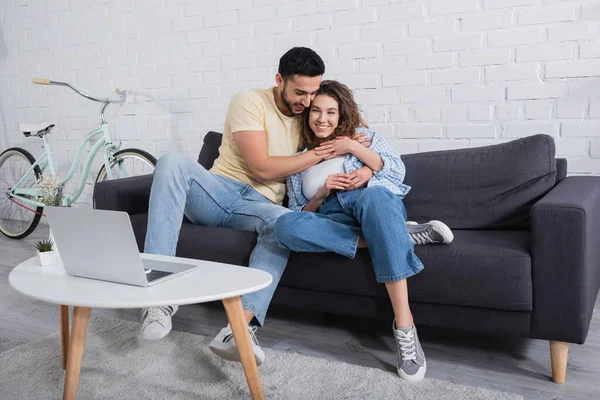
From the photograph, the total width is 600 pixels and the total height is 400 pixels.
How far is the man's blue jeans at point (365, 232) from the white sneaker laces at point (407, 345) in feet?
0.55

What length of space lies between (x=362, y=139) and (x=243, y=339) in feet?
3.09

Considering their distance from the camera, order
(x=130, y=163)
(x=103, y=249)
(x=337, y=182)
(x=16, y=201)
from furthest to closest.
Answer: (x=16, y=201)
(x=130, y=163)
(x=337, y=182)
(x=103, y=249)

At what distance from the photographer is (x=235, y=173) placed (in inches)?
89.5

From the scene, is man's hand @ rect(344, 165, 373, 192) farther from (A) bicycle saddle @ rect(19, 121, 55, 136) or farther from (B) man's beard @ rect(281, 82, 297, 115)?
(A) bicycle saddle @ rect(19, 121, 55, 136)

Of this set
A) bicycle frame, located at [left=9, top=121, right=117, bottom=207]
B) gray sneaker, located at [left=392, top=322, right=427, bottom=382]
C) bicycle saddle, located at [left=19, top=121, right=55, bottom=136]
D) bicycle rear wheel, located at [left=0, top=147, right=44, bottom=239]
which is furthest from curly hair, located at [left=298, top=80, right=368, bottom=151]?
bicycle rear wheel, located at [left=0, top=147, right=44, bottom=239]

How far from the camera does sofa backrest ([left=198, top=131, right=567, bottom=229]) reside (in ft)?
6.70

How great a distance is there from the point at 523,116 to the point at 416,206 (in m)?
0.71

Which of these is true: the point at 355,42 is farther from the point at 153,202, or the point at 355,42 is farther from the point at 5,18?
the point at 5,18

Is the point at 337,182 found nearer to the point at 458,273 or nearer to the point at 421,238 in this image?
the point at 421,238

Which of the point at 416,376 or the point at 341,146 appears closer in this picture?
the point at 416,376

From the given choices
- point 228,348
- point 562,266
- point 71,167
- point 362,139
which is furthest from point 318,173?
point 71,167

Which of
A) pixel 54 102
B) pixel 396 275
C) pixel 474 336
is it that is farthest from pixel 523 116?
pixel 54 102

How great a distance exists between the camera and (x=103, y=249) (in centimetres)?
141

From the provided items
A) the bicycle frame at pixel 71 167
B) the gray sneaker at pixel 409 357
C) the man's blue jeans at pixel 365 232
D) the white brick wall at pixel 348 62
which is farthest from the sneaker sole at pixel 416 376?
the bicycle frame at pixel 71 167
